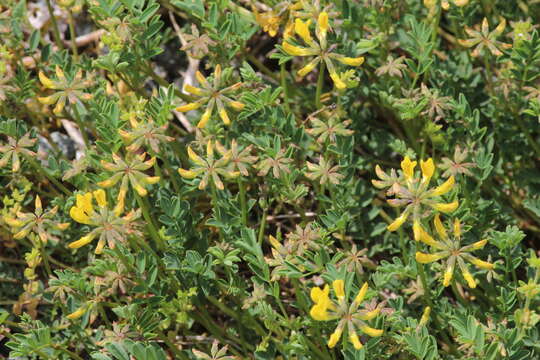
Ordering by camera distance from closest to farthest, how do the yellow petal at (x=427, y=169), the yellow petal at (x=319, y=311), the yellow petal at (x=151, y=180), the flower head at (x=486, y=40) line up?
the yellow petal at (x=319, y=311) → the yellow petal at (x=427, y=169) → the yellow petal at (x=151, y=180) → the flower head at (x=486, y=40)

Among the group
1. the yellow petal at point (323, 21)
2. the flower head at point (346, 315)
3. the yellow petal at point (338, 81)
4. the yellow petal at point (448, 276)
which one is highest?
the yellow petal at point (323, 21)

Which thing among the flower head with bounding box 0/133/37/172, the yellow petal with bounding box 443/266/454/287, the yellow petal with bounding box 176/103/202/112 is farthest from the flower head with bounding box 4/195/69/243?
the yellow petal with bounding box 443/266/454/287

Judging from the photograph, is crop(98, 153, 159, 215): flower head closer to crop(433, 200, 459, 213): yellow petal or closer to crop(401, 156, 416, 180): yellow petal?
crop(401, 156, 416, 180): yellow petal

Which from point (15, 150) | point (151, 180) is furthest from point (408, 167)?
point (15, 150)

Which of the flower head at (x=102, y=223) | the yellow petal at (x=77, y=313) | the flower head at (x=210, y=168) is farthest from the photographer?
the yellow petal at (x=77, y=313)

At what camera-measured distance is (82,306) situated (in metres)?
3.24

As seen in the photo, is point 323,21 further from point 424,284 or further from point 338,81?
point 424,284

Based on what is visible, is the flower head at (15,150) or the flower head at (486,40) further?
the flower head at (486,40)

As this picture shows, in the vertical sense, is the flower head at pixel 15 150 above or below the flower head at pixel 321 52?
below

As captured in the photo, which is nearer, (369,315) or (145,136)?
(369,315)

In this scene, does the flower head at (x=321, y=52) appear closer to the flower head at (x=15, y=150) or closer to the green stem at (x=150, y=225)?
the green stem at (x=150, y=225)

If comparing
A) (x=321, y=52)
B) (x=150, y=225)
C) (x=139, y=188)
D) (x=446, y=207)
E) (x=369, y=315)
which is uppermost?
(x=321, y=52)

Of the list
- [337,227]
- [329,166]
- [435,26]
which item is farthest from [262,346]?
[435,26]

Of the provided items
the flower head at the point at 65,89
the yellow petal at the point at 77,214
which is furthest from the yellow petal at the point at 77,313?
the flower head at the point at 65,89
